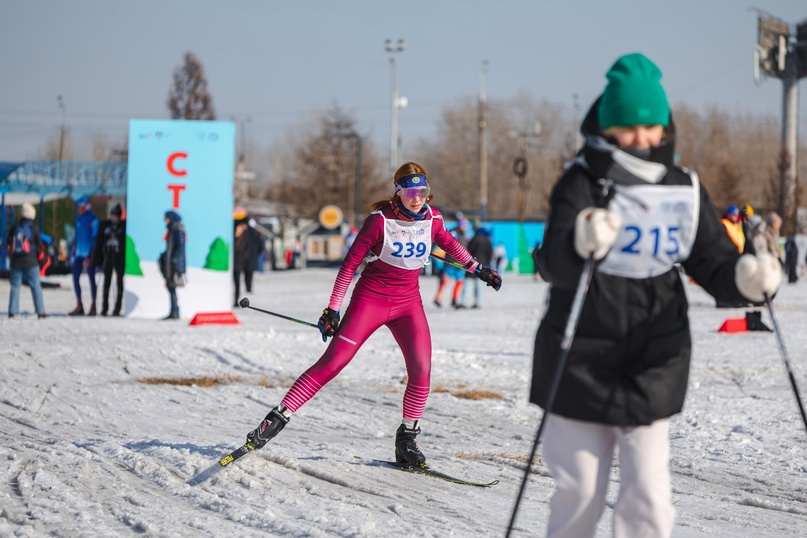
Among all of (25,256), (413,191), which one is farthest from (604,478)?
(25,256)

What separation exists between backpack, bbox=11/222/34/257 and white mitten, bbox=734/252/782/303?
1428cm

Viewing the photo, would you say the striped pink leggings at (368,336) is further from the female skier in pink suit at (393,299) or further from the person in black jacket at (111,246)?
the person in black jacket at (111,246)

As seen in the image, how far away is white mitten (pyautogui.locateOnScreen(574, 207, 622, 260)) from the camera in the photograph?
120 inches

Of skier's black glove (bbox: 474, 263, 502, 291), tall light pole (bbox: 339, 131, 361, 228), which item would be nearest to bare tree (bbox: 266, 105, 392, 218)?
tall light pole (bbox: 339, 131, 361, 228)

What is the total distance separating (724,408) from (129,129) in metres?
11.0

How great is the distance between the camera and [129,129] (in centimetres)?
1636

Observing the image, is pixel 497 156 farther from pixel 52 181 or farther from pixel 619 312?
pixel 619 312

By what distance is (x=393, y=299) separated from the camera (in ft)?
19.9

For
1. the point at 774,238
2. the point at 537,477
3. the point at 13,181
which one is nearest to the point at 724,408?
the point at 537,477

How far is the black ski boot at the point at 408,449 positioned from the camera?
6.09 meters

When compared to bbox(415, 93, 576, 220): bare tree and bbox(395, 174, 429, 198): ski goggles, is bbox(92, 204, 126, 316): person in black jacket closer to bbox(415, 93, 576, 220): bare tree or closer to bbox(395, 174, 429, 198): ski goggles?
bbox(395, 174, 429, 198): ski goggles

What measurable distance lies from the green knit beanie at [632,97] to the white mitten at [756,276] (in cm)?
52

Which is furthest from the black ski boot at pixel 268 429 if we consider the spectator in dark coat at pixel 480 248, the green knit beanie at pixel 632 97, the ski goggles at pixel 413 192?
the spectator in dark coat at pixel 480 248

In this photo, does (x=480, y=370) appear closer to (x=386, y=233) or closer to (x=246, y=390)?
(x=246, y=390)
